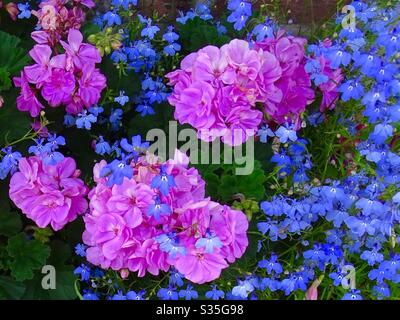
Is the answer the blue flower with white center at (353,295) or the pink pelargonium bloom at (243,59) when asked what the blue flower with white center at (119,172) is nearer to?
the pink pelargonium bloom at (243,59)

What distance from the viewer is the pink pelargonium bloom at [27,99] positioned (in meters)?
1.56

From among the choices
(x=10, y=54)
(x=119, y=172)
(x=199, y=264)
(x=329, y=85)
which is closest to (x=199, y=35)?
(x=329, y=85)

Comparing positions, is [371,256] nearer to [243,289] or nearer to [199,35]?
[243,289]

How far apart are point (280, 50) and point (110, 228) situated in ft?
2.06

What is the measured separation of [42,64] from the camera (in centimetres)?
156

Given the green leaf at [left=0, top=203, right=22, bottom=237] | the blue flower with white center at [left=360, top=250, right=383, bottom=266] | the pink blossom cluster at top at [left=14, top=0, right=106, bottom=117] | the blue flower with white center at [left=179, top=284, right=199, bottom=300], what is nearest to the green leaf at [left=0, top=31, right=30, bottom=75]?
the pink blossom cluster at top at [left=14, top=0, right=106, bottom=117]

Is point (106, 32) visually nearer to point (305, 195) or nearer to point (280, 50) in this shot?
point (280, 50)

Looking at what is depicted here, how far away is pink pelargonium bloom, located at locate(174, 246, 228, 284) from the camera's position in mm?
1389

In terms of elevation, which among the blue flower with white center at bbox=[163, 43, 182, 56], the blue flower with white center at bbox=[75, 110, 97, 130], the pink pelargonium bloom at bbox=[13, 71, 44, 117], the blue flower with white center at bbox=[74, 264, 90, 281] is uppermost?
the blue flower with white center at bbox=[163, 43, 182, 56]

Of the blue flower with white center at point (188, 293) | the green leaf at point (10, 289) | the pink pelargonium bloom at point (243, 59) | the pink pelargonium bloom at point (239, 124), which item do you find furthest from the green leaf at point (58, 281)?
the pink pelargonium bloom at point (243, 59)

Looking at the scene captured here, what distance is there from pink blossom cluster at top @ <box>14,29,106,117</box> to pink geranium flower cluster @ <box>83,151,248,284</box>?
0.24 meters

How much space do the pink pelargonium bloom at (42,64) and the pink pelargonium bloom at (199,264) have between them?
1.81ft

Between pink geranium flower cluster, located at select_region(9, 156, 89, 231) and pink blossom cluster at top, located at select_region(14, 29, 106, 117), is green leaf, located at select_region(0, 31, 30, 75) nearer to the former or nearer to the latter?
pink blossom cluster at top, located at select_region(14, 29, 106, 117)

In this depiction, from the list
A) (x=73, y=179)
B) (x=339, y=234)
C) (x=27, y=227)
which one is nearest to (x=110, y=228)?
(x=73, y=179)
